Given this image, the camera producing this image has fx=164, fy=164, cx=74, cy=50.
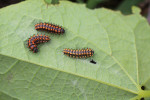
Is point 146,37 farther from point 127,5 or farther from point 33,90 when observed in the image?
point 33,90

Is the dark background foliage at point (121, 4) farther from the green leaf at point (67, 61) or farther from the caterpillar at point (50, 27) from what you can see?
the caterpillar at point (50, 27)

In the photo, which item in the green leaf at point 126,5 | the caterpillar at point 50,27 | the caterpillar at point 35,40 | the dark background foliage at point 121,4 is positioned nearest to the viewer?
the caterpillar at point 35,40

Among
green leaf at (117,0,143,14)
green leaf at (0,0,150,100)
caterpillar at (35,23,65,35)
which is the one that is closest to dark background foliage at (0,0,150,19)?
green leaf at (117,0,143,14)

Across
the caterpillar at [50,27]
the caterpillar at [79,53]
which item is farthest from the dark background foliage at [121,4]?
the caterpillar at [79,53]

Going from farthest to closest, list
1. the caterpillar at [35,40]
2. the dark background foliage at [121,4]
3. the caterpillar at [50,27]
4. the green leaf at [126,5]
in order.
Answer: the green leaf at [126,5], the dark background foliage at [121,4], the caterpillar at [50,27], the caterpillar at [35,40]

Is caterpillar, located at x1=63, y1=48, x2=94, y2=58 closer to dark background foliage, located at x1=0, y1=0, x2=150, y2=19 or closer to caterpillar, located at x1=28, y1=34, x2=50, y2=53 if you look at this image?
caterpillar, located at x1=28, y1=34, x2=50, y2=53

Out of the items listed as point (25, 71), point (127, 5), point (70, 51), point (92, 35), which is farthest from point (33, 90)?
point (127, 5)
